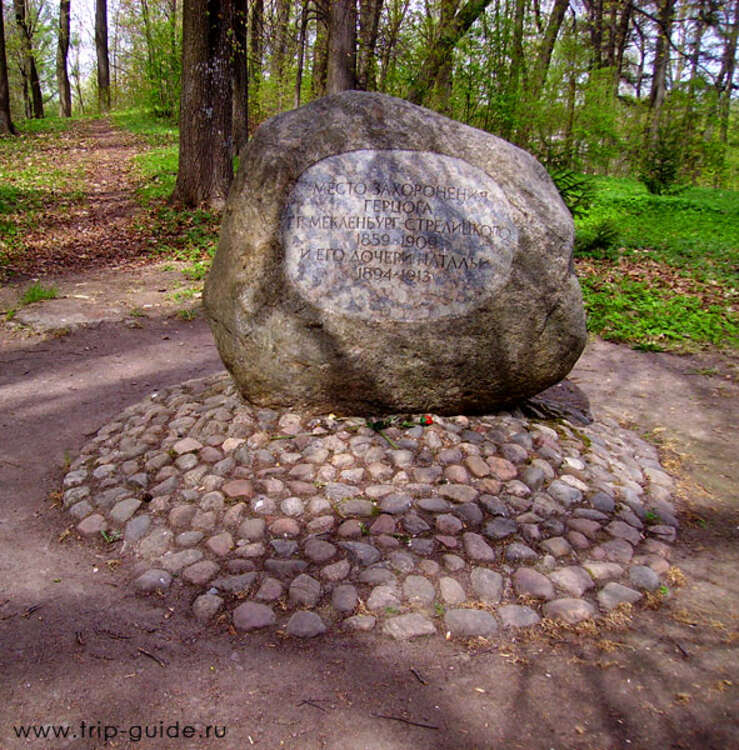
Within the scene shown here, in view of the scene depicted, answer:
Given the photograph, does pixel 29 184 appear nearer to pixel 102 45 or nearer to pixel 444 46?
pixel 444 46

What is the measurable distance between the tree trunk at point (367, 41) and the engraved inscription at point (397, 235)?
906 cm

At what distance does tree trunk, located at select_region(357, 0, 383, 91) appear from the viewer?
38.7 feet

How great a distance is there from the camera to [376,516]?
3033 mm

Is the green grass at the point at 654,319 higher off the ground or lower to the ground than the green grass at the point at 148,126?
lower

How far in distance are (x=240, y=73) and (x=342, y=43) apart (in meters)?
2.55

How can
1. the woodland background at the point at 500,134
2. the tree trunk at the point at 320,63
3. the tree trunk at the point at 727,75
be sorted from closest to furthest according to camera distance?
the woodland background at the point at 500,134, the tree trunk at the point at 320,63, the tree trunk at the point at 727,75

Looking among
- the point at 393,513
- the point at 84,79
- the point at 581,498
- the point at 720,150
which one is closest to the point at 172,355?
the point at 393,513

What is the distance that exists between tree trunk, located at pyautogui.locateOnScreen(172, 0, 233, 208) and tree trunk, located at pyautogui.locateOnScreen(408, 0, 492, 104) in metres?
3.54

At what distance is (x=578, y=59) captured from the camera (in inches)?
480

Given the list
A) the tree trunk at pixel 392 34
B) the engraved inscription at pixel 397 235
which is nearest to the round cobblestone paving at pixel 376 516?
the engraved inscription at pixel 397 235

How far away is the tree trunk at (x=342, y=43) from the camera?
10094 mm

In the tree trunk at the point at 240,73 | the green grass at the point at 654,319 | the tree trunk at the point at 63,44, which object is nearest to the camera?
the green grass at the point at 654,319

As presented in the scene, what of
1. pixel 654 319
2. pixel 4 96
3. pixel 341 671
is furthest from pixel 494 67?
pixel 4 96

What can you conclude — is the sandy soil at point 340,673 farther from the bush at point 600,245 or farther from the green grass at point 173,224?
the bush at point 600,245
